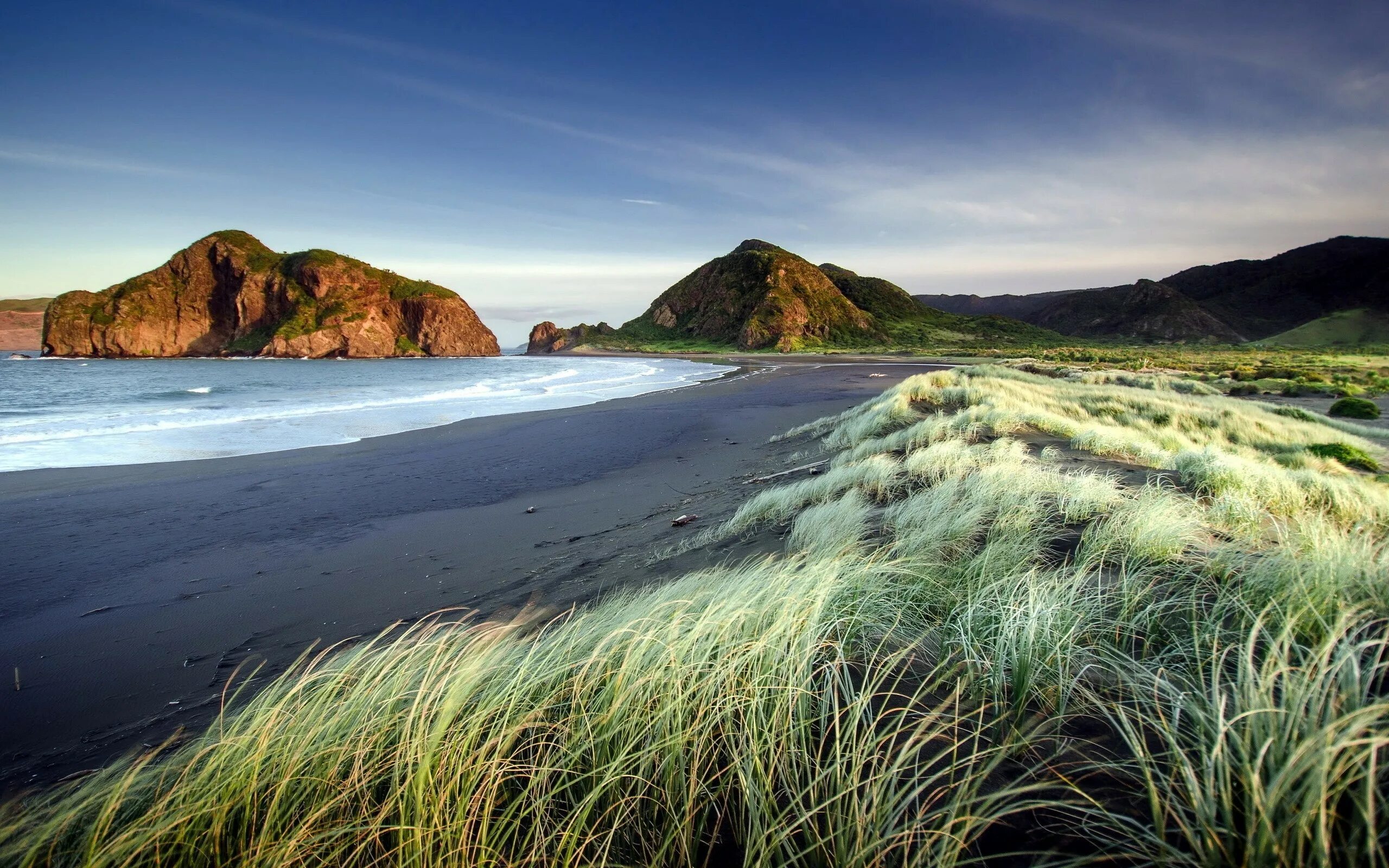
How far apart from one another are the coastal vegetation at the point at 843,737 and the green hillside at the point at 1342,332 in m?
123

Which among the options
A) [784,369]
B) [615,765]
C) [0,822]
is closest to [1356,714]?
[615,765]

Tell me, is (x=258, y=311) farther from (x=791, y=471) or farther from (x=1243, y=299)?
(x=1243, y=299)

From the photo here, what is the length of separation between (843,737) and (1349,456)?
1133 centimetres

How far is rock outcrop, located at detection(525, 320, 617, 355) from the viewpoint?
14650 centimetres

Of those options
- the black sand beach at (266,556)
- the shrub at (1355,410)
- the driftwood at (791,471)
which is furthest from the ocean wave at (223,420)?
the shrub at (1355,410)

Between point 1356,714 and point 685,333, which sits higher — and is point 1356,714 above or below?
below

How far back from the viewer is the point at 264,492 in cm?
888

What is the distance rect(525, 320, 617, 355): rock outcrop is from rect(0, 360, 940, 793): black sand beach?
136 metres

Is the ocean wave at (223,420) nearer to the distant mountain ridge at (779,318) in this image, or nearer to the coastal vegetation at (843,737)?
the coastal vegetation at (843,737)

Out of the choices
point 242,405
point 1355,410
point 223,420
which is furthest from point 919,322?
point 223,420

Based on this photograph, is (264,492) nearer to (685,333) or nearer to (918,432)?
(918,432)

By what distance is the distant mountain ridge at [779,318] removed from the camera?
385ft

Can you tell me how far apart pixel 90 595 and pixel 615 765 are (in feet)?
20.8

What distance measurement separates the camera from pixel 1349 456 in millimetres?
8406
